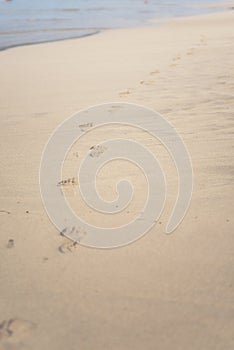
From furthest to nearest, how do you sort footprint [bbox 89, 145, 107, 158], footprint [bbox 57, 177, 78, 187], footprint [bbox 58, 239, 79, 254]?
footprint [bbox 89, 145, 107, 158], footprint [bbox 57, 177, 78, 187], footprint [bbox 58, 239, 79, 254]

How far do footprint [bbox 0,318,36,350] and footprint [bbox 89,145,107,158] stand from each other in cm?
161

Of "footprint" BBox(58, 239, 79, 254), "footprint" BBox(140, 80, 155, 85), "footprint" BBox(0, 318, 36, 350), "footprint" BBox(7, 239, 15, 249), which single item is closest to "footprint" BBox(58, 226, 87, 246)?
"footprint" BBox(58, 239, 79, 254)

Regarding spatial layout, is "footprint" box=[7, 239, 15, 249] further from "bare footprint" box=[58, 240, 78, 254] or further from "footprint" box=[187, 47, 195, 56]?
"footprint" box=[187, 47, 195, 56]

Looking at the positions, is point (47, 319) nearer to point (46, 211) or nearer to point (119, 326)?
point (119, 326)

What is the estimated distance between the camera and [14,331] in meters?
1.60

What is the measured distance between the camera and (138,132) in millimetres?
3498

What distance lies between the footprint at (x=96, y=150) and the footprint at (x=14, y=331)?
5.29 feet

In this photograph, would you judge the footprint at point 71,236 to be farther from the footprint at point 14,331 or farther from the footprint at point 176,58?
the footprint at point 176,58

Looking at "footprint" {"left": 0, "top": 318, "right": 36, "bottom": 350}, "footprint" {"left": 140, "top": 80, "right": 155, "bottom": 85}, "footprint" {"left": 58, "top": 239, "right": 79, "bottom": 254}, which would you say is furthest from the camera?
"footprint" {"left": 140, "top": 80, "right": 155, "bottom": 85}

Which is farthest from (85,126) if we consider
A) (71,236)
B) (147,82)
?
(147,82)

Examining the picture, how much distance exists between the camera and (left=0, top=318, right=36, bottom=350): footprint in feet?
5.07

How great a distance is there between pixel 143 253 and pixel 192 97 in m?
2.87

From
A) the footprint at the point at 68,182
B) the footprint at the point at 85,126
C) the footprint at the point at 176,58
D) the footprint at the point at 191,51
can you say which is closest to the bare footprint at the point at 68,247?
the footprint at the point at 68,182

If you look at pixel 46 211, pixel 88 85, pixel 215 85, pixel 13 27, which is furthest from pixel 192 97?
pixel 13 27
